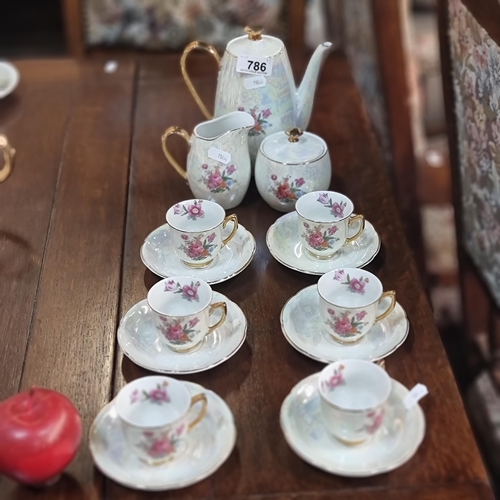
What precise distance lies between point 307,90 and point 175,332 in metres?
0.50

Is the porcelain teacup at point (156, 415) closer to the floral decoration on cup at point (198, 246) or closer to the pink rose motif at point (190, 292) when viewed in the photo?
the pink rose motif at point (190, 292)

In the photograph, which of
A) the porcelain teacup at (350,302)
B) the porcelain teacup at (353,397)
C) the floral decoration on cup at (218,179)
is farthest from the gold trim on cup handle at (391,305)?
the floral decoration on cup at (218,179)

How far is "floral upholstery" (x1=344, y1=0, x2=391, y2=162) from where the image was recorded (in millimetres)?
1792

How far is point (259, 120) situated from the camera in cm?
108

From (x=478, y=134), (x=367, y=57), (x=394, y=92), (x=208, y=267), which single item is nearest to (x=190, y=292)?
(x=208, y=267)

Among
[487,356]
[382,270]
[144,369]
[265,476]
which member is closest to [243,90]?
[382,270]

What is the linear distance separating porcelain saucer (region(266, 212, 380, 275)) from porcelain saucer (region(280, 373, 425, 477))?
23 cm

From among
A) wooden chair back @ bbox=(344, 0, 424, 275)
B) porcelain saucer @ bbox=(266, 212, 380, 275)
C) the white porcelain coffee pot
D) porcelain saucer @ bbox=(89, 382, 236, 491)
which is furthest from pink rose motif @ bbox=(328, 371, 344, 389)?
wooden chair back @ bbox=(344, 0, 424, 275)

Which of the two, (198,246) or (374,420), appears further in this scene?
(198,246)

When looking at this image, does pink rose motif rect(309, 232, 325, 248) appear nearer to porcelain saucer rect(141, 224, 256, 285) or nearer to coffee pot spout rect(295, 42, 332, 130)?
porcelain saucer rect(141, 224, 256, 285)

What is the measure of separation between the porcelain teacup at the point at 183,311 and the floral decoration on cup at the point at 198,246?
87 mm

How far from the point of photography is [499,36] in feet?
3.33

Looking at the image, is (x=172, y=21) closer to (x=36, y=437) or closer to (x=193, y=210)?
(x=193, y=210)

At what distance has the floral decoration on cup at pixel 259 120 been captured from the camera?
107cm
